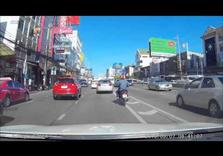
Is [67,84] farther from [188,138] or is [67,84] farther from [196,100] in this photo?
[188,138]

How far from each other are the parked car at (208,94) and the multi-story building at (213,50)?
4591 cm

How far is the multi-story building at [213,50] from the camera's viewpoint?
57.1 metres

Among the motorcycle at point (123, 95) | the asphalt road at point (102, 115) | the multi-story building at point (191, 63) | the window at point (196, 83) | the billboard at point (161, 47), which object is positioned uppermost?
the billboard at point (161, 47)

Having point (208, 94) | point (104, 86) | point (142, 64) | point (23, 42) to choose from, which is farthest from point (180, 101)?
point (142, 64)

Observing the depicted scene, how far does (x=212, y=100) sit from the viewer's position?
34.9 ft

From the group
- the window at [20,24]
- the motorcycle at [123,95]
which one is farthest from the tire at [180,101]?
the window at [20,24]

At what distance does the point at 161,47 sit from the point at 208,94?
51595 millimetres

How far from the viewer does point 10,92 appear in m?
15.3

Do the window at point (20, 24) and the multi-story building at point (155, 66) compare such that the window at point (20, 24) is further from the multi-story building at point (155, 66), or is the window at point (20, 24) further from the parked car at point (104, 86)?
the multi-story building at point (155, 66)

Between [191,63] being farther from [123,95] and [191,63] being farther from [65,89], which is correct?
[123,95]

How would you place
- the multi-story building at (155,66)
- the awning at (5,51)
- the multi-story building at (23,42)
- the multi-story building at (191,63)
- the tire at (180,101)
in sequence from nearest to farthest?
the tire at (180,101)
the awning at (5,51)
the multi-story building at (23,42)
the multi-story building at (191,63)
the multi-story building at (155,66)

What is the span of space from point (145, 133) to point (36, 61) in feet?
99.5

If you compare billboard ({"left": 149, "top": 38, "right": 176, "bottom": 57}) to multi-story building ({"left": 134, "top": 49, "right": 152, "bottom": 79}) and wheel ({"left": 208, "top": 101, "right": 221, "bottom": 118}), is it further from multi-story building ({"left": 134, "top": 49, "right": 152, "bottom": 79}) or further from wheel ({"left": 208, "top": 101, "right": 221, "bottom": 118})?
wheel ({"left": 208, "top": 101, "right": 221, "bottom": 118})
